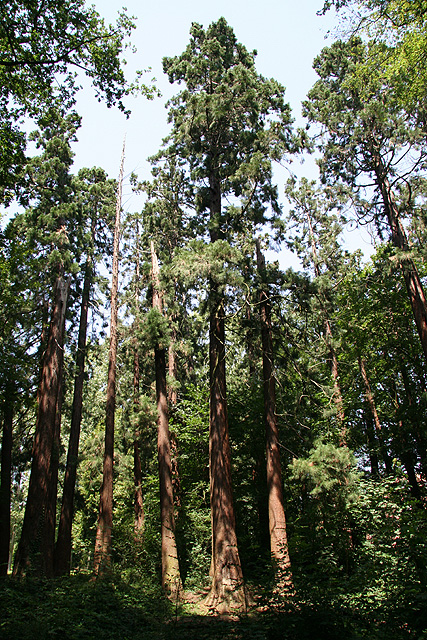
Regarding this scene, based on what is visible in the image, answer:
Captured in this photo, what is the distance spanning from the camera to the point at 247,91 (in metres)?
11.4

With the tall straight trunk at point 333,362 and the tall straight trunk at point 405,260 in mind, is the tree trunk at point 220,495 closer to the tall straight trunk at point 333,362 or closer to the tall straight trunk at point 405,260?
the tall straight trunk at point 333,362

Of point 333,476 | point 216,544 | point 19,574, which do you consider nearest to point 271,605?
point 216,544

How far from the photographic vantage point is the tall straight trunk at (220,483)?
8.81 metres

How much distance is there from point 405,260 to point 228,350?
600 cm

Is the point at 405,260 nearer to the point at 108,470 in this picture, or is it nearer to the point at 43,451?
the point at 108,470

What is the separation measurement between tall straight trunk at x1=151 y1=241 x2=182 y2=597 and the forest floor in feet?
5.62

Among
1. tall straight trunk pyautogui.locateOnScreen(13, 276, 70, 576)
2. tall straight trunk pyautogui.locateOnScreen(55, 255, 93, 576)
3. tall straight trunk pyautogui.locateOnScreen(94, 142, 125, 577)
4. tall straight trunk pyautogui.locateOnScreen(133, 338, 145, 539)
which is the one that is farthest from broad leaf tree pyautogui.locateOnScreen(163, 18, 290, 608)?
tall straight trunk pyautogui.locateOnScreen(55, 255, 93, 576)

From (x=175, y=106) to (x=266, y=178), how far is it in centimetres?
422

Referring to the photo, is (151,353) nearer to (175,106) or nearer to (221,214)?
(221,214)

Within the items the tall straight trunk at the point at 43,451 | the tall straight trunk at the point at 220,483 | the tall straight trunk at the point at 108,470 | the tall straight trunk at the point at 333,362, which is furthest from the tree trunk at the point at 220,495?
the tall straight trunk at the point at 43,451

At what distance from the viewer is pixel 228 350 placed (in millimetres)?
12906

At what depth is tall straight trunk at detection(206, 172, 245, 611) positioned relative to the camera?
28.9ft

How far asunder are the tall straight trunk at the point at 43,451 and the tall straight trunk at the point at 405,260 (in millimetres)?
11299

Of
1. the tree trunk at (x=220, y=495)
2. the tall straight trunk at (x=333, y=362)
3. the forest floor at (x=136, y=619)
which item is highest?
the tall straight trunk at (x=333, y=362)
